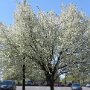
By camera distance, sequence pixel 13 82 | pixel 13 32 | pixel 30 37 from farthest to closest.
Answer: pixel 13 82
pixel 13 32
pixel 30 37

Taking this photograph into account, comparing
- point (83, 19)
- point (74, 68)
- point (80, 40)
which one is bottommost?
point (74, 68)

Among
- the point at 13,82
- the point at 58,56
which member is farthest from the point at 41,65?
the point at 13,82

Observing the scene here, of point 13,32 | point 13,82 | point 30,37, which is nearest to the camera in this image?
point 30,37

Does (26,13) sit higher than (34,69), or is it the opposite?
(26,13)

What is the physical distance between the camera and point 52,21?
90.9ft

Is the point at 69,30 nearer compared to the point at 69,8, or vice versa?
the point at 69,30

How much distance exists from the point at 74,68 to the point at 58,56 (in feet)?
5.25

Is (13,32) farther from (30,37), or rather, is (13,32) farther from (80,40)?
(80,40)

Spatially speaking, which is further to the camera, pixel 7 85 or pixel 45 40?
pixel 7 85

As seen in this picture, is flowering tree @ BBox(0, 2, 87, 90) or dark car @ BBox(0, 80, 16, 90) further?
dark car @ BBox(0, 80, 16, 90)

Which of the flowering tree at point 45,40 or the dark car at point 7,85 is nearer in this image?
the flowering tree at point 45,40

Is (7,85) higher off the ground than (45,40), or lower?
lower

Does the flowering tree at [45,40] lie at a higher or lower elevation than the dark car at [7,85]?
higher

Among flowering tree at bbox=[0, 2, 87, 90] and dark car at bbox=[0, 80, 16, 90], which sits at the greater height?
flowering tree at bbox=[0, 2, 87, 90]
